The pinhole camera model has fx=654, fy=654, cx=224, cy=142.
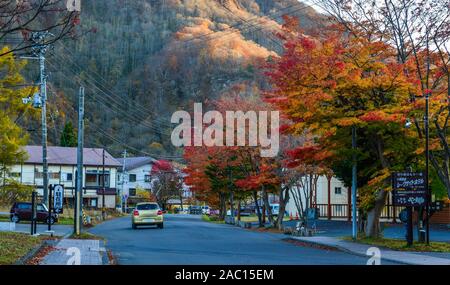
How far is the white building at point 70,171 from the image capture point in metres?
82.6

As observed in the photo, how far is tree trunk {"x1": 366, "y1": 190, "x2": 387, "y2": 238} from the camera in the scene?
28.5 meters

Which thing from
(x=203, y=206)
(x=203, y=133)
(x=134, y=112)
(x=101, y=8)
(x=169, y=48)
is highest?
(x=101, y=8)

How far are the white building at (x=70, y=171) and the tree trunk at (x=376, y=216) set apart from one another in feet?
188

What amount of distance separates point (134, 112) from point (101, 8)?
71.1 meters

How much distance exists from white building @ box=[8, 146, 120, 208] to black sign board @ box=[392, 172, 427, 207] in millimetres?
61790

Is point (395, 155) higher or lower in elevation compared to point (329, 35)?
lower

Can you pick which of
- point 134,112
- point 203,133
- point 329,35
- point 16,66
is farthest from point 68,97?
point 329,35

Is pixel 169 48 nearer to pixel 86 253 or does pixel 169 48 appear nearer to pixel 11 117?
pixel 11 117

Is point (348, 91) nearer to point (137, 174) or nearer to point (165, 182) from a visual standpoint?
point (165, 182)

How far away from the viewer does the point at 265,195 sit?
145ft

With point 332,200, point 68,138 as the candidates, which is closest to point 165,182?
point 68,138

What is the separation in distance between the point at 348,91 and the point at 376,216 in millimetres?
6406

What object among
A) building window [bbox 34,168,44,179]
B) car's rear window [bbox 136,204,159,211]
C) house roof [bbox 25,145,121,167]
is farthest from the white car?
car's rear window [bbox 136,204,159,211]

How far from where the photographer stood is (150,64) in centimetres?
Answer: 15588
